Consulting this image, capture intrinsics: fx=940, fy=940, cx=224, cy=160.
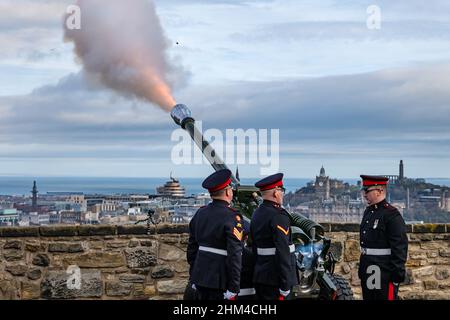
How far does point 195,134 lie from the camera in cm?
1092

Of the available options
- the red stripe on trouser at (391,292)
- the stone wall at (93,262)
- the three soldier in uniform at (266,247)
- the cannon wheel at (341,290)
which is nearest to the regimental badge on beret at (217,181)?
the three soldier in uniform at (266,247)

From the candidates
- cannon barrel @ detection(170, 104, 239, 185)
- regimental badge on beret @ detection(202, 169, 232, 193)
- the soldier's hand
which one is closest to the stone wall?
cannon barrel @ detection(170, 104, 239, 185)

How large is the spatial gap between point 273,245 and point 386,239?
1.09 metres

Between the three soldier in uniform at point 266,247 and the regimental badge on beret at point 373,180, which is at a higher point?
the regimental badge on beret at point 373,180

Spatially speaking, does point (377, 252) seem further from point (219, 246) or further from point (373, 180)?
point (219, 246)

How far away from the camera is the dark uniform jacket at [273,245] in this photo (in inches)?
317

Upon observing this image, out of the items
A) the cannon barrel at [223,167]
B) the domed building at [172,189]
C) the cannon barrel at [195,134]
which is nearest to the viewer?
the cannon barrel at [223,167]

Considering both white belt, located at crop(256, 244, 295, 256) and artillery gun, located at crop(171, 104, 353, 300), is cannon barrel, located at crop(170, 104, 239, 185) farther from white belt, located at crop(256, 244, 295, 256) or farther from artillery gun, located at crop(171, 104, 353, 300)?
white belt, located at crop(256, 244, 295, 256)

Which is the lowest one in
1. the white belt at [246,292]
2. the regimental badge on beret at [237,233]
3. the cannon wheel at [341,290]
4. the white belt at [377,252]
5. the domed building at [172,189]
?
the cannon wheel at [341,290]

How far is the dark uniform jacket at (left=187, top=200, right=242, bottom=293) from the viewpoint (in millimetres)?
7742

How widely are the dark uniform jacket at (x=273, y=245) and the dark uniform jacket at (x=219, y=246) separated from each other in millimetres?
381

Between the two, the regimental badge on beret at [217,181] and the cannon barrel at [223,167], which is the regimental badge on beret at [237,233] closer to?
the regimental badge on beret at [217,181]

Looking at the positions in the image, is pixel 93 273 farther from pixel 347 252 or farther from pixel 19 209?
pixel 19 209
